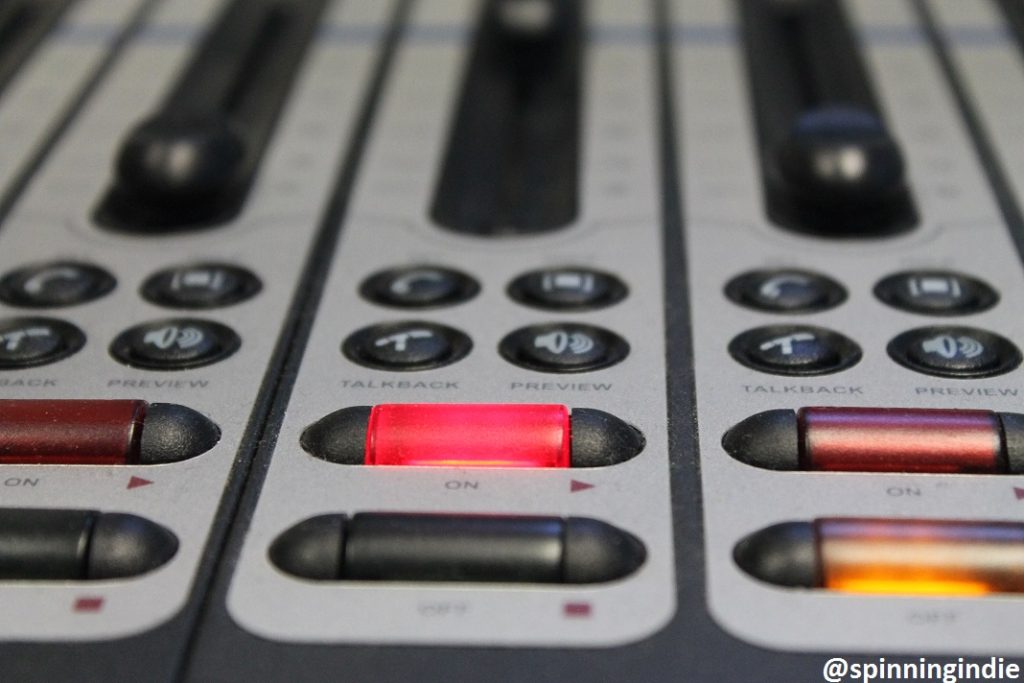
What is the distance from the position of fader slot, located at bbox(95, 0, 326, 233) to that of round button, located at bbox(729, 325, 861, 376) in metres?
0.33

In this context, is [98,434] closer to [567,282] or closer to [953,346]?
[567,282]

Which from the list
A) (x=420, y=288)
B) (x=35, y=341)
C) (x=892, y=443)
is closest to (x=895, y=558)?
(x=892, y=443)

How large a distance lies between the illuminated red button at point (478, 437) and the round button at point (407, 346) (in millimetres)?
54

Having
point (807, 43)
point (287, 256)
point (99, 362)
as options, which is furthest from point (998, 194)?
point (99, 362)

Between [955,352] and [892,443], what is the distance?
0.09 metres

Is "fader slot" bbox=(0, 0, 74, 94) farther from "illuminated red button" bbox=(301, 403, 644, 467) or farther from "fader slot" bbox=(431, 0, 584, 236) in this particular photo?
"illuminated red button" bbox=(301, 403, 644, 467)

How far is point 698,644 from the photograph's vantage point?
501 mm

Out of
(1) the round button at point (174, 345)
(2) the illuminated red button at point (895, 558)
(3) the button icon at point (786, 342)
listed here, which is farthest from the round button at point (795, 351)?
Result: (1) the round button at point (174, 345)

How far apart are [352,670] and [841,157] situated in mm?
439

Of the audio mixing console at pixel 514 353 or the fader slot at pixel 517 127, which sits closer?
the audio mixing console at pixel 514 353

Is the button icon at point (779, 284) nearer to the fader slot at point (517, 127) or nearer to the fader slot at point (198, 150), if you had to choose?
the fader slot at point (517, 127)

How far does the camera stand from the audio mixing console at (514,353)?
512 mm

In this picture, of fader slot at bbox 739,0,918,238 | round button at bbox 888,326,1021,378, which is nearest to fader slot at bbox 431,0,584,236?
fader slot at bbox 739,0,918,238

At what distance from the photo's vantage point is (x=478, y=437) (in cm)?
59
